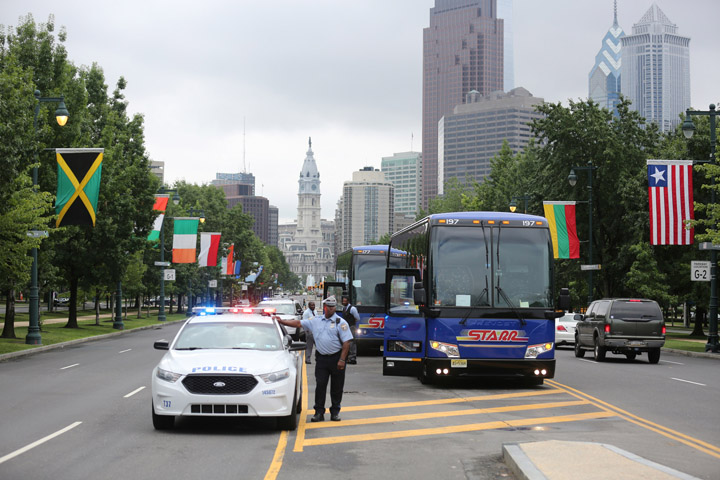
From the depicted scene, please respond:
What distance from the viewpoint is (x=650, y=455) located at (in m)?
10.3

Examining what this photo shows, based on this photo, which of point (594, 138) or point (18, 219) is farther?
point (594, 138)

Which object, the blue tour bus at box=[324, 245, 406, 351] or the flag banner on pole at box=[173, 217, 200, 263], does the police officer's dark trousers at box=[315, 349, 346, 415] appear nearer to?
the blue tour bus at box=[324, 245, 406, 351]

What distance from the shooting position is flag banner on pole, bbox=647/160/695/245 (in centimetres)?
3212

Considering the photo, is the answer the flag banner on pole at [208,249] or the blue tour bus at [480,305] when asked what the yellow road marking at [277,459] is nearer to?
the blue tour bus at [480,305]

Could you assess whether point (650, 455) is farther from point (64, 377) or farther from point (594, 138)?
point (594, 138)

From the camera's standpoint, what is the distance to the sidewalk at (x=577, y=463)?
840 cm

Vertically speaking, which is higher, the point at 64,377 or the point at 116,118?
the point at 116,118

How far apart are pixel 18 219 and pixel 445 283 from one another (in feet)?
59.9

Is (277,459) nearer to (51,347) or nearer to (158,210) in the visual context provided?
(51,347)

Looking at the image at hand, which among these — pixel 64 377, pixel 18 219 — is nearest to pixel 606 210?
pixel 18 219

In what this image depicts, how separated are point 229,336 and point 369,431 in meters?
2.78

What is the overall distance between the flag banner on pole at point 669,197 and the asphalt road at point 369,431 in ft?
40.0

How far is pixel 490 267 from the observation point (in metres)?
18.5

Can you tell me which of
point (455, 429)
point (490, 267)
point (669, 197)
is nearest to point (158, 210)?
point (669, 197)
